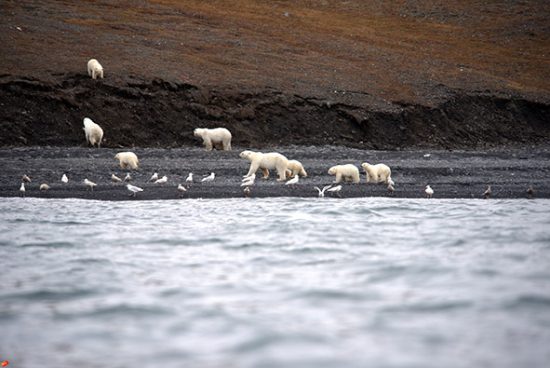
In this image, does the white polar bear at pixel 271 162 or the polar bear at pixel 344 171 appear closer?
the polar bear at pixel 344 171

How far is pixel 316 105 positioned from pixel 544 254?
15451mm

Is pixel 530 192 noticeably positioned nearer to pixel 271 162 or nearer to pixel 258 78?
pixel 271 162

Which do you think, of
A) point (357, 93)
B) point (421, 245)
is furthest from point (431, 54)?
point (421, 245)

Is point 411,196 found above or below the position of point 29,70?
below

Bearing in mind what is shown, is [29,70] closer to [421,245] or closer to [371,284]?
[421,245]

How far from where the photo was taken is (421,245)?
42.0 ft

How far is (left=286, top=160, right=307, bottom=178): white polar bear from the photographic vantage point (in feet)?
62.5

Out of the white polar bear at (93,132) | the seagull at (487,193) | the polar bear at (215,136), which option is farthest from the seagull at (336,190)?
the white polar bear at (93,132)

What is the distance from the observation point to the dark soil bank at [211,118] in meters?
24.1

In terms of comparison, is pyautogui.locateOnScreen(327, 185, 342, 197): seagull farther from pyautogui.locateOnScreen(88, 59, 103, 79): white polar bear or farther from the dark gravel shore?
pyautogui.locateOnScreen(88, 59, 103, 79): white polar bear

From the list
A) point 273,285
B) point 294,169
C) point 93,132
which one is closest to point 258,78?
point 93,132

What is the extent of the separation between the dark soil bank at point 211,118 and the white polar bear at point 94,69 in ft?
0.89

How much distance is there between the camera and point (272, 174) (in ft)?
65.3

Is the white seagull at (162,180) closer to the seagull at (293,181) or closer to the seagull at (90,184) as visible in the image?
the seagull at (90,184)
